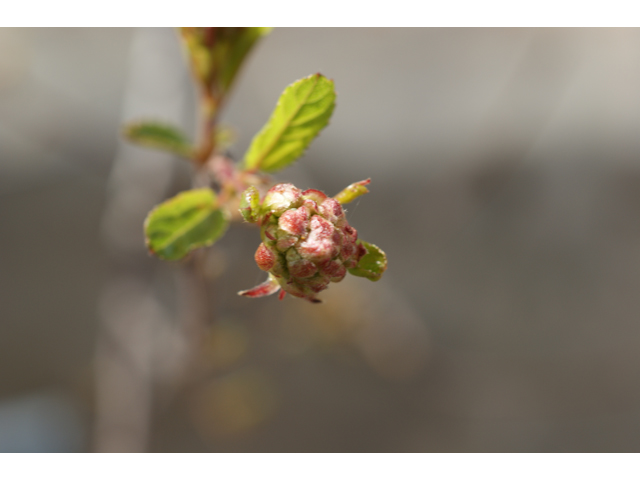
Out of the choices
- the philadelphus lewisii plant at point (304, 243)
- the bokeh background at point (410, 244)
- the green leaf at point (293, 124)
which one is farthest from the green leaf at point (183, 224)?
the bokeh background at point (410, 244)

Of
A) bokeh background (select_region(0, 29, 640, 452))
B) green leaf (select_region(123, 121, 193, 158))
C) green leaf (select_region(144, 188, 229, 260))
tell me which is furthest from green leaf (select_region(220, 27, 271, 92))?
bokeh background (select_region(0, 29, 640, 452))

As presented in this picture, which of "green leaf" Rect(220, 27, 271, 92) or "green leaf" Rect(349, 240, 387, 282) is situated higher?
"green leaf" Rect(220, 27, 271, 92)

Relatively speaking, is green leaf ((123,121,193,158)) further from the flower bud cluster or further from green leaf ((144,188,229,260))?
the flower bud cluster

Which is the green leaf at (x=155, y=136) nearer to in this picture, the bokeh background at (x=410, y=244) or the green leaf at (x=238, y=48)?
the green leaf at (x=238, y=48)

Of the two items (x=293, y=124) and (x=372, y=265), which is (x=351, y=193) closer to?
(x=372, y=265)

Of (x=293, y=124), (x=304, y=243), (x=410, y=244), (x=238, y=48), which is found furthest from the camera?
(x=410, y=244)

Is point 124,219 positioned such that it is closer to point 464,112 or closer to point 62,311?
point 62,311

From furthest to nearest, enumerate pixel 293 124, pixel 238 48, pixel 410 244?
pixel 410 244, pixel 238 48, pixel 293 124

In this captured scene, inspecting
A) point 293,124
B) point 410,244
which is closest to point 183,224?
point 293,124
